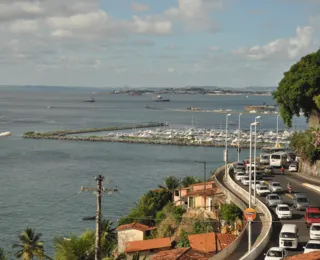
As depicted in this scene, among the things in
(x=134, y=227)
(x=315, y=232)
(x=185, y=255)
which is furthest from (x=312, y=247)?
(x=134, y=227)

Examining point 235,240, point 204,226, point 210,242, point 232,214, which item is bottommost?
point 204,226

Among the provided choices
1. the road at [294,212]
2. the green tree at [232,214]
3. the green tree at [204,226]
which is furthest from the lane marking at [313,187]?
the green tree at [232,214]

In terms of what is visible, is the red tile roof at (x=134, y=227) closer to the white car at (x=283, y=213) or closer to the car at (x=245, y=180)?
the car at (x=245, y=180)

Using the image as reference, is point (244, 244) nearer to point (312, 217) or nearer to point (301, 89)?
point (312, 217)

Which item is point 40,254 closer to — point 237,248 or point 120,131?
point 237,248

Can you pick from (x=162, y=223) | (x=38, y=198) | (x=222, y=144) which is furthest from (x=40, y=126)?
(x=162, y=223)

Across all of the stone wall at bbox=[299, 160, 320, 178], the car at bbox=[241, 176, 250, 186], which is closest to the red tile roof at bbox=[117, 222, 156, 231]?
the car at bbox=[241, 176, 250, 186]
